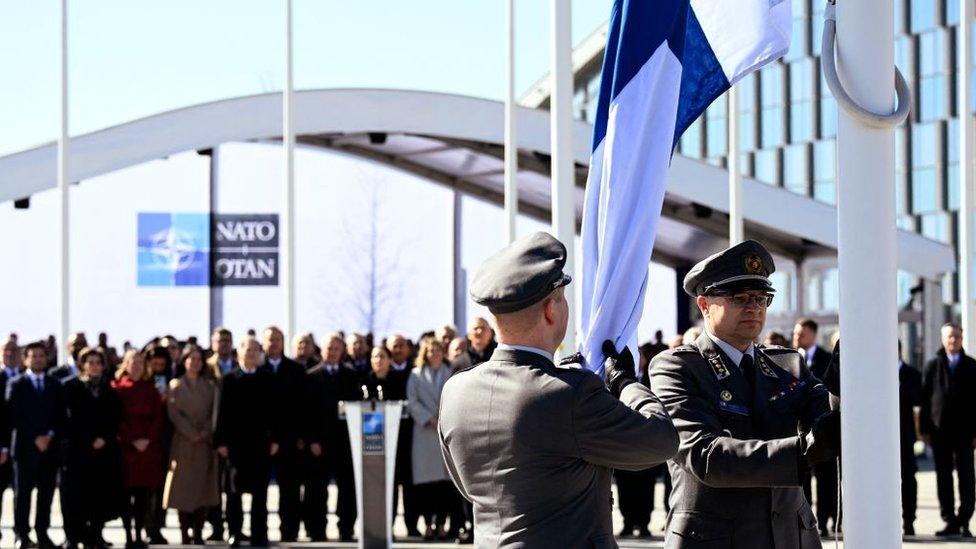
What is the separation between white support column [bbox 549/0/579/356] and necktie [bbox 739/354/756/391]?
32.1 ft

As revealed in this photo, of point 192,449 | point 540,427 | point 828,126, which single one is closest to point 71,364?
point 192,449

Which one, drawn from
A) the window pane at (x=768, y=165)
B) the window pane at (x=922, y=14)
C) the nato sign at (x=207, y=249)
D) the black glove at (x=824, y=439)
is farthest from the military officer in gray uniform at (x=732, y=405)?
the window pane at (x=768, y=165)

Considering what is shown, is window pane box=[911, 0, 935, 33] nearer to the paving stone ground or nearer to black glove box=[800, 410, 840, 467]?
the paving stone ground

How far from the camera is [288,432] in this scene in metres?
14.7

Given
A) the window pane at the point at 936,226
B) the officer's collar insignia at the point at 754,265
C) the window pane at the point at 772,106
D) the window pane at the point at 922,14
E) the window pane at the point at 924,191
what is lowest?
the officer's collar insignia at the point at 754,265

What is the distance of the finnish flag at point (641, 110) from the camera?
4523 mm

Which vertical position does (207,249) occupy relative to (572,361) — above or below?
above

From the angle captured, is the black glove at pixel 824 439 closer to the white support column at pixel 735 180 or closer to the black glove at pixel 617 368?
the black glove at pixel 617 368

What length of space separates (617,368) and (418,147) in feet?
70.3

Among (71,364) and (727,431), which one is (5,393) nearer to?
(71,364)

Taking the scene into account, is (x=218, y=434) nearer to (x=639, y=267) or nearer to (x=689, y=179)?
(x=639, y=267)

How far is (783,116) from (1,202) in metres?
54.3

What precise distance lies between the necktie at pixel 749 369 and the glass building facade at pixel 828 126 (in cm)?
5492

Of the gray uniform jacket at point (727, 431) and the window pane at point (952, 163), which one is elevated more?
the window pane at point (952, 163)
